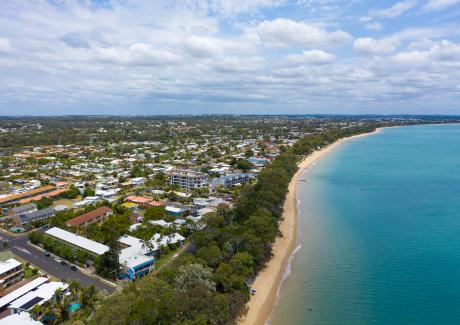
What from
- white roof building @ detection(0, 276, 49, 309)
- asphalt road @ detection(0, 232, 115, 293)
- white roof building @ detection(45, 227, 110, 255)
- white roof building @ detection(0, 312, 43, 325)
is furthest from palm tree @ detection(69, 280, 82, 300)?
white roof building @ detection(45, 227, 110, 255)

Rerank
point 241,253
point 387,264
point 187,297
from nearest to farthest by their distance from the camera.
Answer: point 187,297, point 241,253, point 387,264

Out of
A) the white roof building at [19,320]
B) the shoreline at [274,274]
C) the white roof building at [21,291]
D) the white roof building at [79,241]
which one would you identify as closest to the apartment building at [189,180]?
the shoreline at [274,274]

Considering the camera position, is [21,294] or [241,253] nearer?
[21,294]

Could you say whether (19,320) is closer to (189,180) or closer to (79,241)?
(79,241)

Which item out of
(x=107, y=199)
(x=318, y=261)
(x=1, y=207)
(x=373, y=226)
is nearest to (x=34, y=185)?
(x=1, y=207)

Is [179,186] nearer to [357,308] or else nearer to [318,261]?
[318,261]

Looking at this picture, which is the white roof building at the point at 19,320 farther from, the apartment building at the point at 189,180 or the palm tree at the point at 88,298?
the apartment building at the point at 189,180

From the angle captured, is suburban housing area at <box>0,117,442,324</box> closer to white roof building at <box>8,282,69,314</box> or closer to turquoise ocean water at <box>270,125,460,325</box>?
white roof building at <box>8,282,69,314</box>

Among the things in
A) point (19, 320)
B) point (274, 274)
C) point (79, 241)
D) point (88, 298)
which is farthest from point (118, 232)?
point (274, 274)

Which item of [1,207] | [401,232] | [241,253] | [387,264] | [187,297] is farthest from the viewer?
[1,207]
